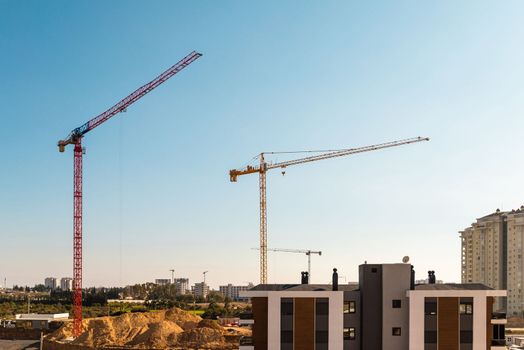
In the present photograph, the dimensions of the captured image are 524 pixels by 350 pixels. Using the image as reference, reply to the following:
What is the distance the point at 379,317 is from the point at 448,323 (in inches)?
191

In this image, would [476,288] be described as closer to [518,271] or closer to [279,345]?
[279,345]

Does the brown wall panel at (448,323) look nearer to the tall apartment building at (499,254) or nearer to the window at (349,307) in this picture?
the window at (349,307)

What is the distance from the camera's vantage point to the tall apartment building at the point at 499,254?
6083 inches

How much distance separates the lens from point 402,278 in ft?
139

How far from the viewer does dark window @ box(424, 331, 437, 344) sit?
134 ft

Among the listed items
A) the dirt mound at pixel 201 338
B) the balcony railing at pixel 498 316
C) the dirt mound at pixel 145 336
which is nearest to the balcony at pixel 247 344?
the balcony railing at pixel 498 316

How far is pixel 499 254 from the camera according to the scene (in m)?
161

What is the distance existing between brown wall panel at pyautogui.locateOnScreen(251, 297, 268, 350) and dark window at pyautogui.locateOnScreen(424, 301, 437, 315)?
11.6 m

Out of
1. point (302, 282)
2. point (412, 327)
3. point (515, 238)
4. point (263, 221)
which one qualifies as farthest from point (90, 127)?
point (515, 238)

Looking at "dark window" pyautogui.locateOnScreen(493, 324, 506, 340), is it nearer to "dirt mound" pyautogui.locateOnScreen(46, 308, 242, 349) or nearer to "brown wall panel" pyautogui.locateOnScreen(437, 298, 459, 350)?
"brown wall panel" pyautogui.locateOnScreen(437, 298, 459, 350)

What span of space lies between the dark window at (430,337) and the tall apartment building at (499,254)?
12628 cm

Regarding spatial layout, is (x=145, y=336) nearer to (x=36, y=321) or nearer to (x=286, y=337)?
(x=36, y=321)

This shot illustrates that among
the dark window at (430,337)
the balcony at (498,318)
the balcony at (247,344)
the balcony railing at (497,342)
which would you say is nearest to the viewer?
the dark window at (430,337)

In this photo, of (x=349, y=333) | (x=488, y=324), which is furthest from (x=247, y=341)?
(x=488, y=324)
